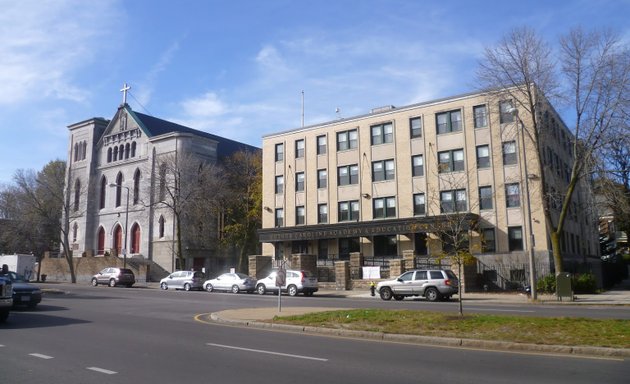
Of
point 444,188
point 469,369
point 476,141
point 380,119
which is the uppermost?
point 380,119

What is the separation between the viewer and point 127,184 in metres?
55.0

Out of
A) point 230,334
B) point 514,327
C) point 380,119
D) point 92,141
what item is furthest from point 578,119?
point 92,141

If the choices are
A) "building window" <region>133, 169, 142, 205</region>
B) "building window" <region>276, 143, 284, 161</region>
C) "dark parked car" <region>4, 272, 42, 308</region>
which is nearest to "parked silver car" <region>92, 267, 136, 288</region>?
"building window" <region>133, 169, 142, 205</region>

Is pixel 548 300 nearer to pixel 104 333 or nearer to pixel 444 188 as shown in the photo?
pixel 444 188

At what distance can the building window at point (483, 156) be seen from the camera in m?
36.3

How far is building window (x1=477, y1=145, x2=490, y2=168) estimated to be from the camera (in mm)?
36312

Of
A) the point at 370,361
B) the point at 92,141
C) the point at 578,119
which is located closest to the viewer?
the point at 370,361

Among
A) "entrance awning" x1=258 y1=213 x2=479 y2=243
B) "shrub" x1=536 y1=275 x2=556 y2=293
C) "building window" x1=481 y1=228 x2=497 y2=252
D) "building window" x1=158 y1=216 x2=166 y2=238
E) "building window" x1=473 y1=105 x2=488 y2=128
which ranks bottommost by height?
"shrub" x1=536 y1=275 x2=556 y2=293

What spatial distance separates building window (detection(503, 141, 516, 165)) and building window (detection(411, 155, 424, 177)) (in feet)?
19.0

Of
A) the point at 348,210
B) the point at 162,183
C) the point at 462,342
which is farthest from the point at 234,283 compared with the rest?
the point at 462,342

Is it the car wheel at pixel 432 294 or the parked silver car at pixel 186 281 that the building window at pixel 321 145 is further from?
the car wheel at pixel 432 294

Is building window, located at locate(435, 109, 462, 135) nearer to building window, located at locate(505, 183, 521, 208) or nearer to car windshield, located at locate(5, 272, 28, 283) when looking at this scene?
building window, located at locate(505, 183, 521, 208)

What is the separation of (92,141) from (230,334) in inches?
2033

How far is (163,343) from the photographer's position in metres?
11.4
